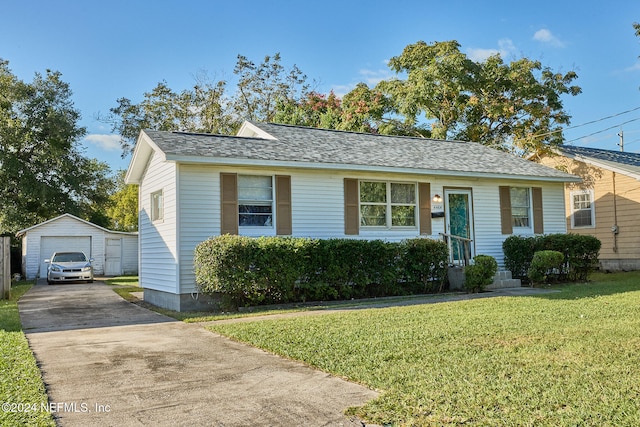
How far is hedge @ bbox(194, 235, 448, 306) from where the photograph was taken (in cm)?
1006

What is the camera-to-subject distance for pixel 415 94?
2448 cm

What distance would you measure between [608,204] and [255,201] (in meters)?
14.4

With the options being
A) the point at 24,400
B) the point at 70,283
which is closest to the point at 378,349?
the point at 24,400

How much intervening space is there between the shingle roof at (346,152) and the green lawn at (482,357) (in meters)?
4.28

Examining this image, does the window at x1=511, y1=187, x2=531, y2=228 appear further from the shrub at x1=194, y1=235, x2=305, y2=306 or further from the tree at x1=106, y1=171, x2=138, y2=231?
the tree at x1=106, y1=171, x2=138, y2=231

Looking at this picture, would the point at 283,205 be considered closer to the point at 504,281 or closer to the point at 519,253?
the point at 504,281

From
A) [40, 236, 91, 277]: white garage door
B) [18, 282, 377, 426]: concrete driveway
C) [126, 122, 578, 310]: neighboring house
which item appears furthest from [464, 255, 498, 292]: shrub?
[40, 236, 91, 277]: white garage door

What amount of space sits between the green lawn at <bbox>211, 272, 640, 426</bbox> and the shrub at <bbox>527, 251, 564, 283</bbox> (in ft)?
12.5

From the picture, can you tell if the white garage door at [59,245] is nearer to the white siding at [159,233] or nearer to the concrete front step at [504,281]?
the white siding at [159,233]

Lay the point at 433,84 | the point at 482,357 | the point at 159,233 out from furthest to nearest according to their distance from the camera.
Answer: the point at 433,84
the point at 159,233
the point at 482,357

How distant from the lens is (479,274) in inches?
492

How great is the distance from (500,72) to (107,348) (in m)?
22.0

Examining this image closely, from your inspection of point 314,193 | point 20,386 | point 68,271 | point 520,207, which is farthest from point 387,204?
point 68,271

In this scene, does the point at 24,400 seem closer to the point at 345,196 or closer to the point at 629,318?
the point at 629,318
